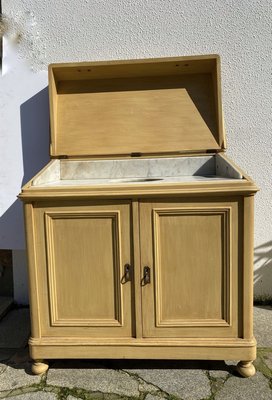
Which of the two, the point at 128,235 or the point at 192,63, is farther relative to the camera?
the point at 192,63

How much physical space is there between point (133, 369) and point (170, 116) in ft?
5.26

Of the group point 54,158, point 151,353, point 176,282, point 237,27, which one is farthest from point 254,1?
point 151,353

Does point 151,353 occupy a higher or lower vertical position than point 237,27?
lower

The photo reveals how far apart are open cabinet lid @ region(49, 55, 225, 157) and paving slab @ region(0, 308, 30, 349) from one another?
1.22m

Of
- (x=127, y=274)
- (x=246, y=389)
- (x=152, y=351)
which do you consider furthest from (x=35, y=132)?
(x=246, y=389)

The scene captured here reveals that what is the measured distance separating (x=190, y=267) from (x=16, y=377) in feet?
3.69

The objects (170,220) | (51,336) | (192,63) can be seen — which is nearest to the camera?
(170,220)

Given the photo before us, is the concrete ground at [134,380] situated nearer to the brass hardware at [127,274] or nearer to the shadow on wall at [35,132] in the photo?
the brass hardware at [127,274]

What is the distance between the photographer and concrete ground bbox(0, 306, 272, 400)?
1.87 meters

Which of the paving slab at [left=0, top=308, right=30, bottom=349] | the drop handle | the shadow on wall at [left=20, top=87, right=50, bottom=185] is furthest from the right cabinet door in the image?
the shadow on wall at [left=20, top=87, right=50, bottom=185]

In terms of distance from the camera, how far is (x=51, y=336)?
6.61ft

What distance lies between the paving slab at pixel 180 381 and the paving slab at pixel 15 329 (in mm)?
823

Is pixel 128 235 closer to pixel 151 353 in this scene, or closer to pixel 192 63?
pixel 151 353

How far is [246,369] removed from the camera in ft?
6.46
